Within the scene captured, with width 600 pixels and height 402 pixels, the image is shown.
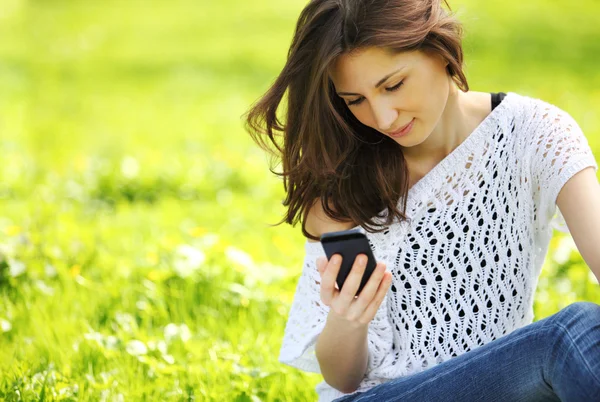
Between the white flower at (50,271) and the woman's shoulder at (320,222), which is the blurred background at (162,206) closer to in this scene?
the white flower at (50,271)

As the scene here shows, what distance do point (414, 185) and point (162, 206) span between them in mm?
3008

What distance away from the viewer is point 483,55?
971 cm

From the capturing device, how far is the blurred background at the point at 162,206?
3.04 meters

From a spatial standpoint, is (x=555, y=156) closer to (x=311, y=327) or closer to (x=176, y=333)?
(x=311, y=327)

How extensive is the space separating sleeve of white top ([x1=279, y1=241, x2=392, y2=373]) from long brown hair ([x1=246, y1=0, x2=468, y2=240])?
14 centimetres

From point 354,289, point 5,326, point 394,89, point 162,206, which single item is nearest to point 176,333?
point 5,326

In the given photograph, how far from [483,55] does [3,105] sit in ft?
17.5

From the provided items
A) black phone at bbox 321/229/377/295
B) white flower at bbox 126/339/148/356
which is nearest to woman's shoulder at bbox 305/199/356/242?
black phone at bbox 321/229/377/295

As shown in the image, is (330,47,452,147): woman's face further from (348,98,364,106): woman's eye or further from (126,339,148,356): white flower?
(126,339,148,356): white flower

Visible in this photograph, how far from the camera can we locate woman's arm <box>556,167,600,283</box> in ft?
7.24

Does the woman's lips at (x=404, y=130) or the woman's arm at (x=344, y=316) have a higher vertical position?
the woman's lips at (x=404, y=130)

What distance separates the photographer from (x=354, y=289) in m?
2.11

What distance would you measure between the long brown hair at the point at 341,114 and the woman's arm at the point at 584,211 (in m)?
0.43

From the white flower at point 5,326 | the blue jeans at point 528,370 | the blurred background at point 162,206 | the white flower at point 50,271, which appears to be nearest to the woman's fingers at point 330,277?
the blue jeans at point 528,370
